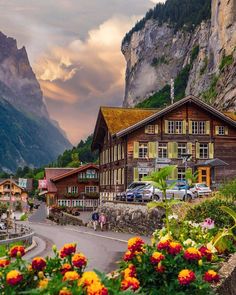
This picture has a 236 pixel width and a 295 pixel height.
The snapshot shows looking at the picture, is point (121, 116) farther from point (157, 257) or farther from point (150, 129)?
point (157, 257)

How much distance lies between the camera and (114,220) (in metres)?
41.8

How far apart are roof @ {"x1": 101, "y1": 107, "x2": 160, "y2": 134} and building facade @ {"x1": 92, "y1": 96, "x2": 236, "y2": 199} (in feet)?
0.40

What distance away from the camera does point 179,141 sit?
53750mm

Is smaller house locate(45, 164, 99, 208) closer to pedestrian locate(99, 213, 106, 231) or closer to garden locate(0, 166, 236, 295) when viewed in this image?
pedestrian locate(99, 213, 106, 231)

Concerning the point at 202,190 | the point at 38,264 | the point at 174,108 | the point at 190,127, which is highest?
the point at 174,108

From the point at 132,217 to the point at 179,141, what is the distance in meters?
18.1

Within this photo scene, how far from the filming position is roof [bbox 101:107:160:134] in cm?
5530

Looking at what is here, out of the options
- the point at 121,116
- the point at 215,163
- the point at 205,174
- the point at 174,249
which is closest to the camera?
the point at 174,249

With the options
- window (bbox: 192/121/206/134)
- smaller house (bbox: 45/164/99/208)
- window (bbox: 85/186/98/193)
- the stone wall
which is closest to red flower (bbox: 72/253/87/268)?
the stone wall

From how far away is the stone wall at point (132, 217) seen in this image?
110ft

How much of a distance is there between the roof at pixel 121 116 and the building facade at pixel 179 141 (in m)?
0.12

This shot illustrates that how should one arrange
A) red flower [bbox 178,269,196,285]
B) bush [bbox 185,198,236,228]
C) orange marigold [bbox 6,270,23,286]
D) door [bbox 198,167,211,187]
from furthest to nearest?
door [bbox 198,167,211,187] → bush [bbox 185,198,236,228] → red flower [bbox 178,269,196,285] → orange marigold [bbox 6,270,23,286]

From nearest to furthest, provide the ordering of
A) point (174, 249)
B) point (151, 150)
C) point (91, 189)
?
point (174, 249) → point (151, 150) → point (91, 189)

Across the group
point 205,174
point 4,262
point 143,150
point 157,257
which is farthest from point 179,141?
point 4,262
